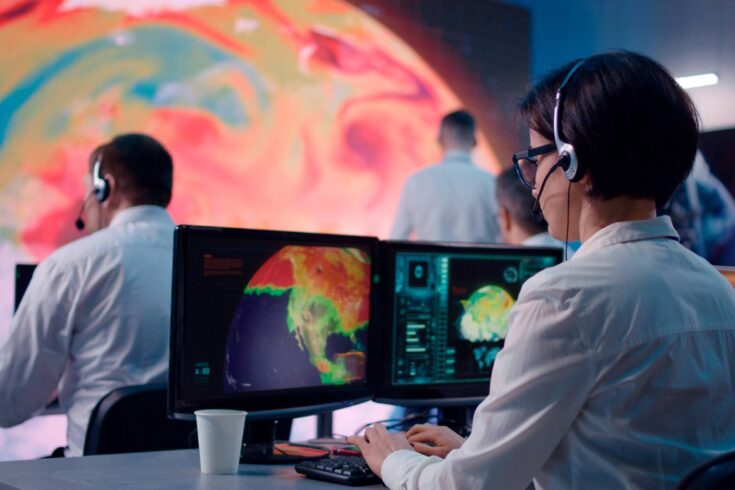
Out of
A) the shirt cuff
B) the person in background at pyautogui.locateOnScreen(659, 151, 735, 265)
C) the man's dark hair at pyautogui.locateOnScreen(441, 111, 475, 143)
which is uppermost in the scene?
the man's dark hair at pyautogui.locateOnScreen(441, 111, 475, 143)

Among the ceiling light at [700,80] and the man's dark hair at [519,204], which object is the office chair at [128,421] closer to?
the man's dark hair at [519,204]

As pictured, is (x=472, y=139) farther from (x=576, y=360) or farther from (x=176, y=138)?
(x=576, y=360)

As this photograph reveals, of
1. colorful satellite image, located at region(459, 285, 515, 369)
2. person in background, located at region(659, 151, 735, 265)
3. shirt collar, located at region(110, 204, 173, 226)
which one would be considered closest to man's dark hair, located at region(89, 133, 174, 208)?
shirt collar, located at region(110, 204, 173, 226)

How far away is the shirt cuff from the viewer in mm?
1457

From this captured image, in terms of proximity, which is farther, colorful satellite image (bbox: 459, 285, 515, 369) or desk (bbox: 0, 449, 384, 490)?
colorful satellite image (bbox: 459, 285, 515, 369)

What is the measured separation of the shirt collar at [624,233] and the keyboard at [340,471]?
58 cm

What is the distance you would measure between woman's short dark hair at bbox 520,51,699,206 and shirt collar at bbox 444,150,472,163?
3435 millimetres

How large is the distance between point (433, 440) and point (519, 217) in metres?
1.82

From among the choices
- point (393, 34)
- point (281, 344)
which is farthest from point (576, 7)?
point (281, 344)

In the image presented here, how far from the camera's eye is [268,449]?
189 cm

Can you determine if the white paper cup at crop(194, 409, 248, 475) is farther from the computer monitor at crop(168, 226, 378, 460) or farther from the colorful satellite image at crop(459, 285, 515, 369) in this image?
the colorful satellite image at crop(459, 285, 515, 369)

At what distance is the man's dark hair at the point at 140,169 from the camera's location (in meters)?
2.71

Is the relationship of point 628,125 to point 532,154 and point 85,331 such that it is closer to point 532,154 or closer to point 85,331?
point 532,154

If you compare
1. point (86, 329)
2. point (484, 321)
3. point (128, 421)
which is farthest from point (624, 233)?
point (86, 329)
